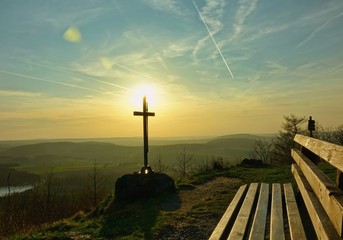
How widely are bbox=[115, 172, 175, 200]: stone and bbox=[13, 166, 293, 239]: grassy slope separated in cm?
37

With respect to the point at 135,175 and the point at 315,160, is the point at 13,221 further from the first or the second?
the point at 315,160

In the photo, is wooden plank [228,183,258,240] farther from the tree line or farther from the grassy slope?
the tree line

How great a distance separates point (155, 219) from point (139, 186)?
298 cm

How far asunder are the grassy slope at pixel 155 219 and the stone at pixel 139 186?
366 millimetres

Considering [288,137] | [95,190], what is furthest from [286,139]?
[95,190]

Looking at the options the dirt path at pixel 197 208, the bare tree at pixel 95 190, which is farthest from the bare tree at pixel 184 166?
the dirt path at pixel 197 208

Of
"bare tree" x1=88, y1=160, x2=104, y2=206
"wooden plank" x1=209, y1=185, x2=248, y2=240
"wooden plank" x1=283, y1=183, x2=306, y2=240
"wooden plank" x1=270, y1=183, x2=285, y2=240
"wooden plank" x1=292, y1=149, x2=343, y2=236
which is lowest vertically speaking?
"bare tree" x1=88, y1=160, x2=104, y2=206

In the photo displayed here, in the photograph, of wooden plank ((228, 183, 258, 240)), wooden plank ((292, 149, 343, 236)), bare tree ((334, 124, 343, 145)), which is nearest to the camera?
wooden plank ((292, 149, 343, 236))

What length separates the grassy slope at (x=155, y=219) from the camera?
7250mm

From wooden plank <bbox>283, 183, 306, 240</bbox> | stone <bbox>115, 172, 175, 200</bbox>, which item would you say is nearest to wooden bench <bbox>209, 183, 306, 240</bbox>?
wooden plank <bbox>283, 183, 306, 240</bbox>

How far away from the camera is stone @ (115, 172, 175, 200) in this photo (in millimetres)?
11078

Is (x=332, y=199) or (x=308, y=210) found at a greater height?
(x=332, y=199)

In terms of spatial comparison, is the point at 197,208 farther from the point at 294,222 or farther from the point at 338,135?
the point at 338,135

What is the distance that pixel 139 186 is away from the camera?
11.1m
